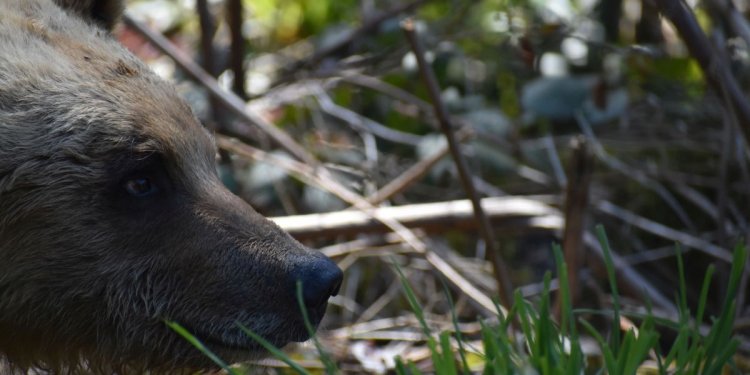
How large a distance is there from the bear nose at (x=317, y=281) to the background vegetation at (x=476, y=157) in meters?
1.12

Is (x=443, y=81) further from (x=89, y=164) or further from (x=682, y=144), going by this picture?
(x=89, y=164)

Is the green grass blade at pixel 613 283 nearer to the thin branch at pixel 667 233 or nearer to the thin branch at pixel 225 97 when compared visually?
the thin branch at pixel 667 233

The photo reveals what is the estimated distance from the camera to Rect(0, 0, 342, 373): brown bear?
2.14m

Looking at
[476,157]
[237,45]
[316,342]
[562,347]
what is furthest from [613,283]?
[237,45]

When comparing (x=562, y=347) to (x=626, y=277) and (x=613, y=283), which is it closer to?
(x=613, y=283)

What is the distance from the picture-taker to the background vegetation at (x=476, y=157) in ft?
11.9

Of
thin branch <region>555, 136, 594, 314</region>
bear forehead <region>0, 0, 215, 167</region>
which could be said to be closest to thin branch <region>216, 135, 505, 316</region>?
thin branch <region>555, 136, 594, 314</region>

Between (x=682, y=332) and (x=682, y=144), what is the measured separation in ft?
9.08

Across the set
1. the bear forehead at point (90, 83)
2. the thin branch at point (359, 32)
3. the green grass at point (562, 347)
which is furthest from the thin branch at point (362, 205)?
the green grass at point (562, 347)

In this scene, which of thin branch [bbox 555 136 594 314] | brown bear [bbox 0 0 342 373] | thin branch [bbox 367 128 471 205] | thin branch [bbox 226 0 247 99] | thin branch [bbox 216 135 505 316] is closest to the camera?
brown bear [bbox 0 0 342 373]

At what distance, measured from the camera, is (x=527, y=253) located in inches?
184

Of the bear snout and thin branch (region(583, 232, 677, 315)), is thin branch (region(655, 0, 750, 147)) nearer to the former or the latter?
thin branch (region(583, 232, 677, 315))

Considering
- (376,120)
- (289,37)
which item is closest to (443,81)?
(376,120)

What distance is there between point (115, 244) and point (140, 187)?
0.14m
